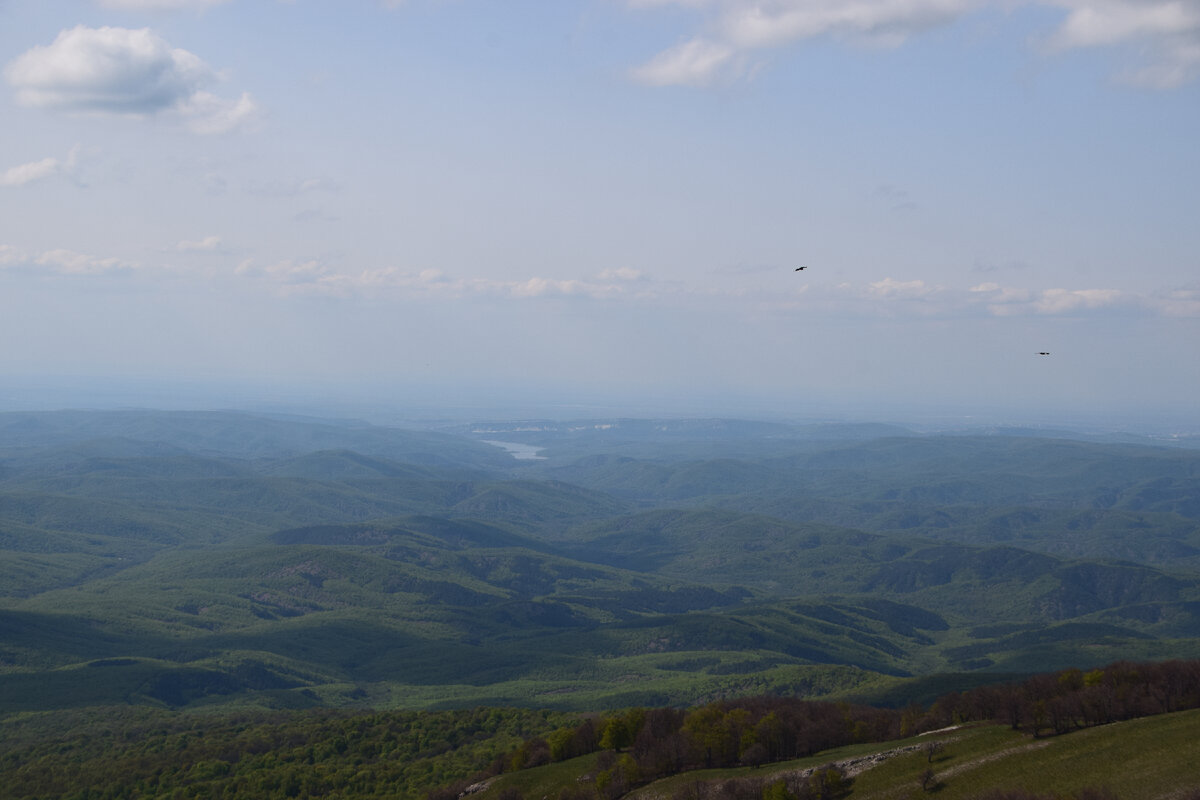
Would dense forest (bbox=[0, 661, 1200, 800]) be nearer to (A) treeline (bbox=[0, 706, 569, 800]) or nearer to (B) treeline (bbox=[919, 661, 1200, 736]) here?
(B) treeline (bbox=[919, 661, 1200, 736])

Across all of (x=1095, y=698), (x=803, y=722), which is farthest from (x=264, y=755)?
(x=1095, y=698)

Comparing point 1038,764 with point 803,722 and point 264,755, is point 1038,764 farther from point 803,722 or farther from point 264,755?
point 264,755

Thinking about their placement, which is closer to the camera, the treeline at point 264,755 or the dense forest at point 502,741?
the dense forest at point 502,741

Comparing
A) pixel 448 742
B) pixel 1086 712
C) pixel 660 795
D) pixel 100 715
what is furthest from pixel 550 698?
pixel 1086 712

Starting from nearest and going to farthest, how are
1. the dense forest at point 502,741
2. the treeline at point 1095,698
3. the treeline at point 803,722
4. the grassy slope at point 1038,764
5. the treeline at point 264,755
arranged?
1. the grassy slope at point 1038,764
2. the treeline at point 1095,698
3. the treeline at point 803,722
4. the dense forest at point 502,741
5. the treeline at point 264,755

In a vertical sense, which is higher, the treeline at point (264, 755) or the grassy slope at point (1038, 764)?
the grassy slope at point (1038, 764)

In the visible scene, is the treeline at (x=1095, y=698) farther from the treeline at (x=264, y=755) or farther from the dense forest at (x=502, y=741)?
the treeline at (x=264, y=755)

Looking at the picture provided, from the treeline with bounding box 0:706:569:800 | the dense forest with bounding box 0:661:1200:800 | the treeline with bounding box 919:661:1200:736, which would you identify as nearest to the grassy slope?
the dense forest with bounding box 0:661:1200:800

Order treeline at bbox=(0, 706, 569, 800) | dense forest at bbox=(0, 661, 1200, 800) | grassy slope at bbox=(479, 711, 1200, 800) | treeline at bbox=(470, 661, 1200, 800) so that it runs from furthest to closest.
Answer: treeline at bbox=(0, 706, 569, 800)
dense forest at bbox=(0, 661, 1200, 800)
treeline at bbox=(470, 661, 1200, 800)
grassy slope at bbox=(479, 711, 1200, 800)

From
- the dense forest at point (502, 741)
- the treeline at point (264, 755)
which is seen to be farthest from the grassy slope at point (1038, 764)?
the treeline at point (264, 755)
